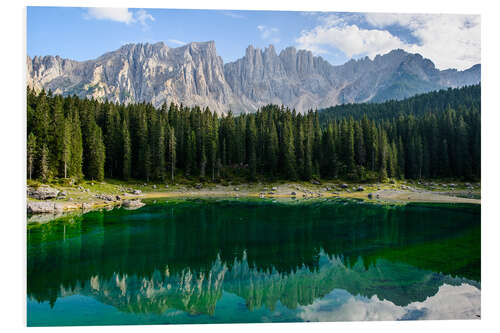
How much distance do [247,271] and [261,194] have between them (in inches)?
1045

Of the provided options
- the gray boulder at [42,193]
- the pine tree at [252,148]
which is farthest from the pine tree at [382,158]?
the gray boulder at [42,193]

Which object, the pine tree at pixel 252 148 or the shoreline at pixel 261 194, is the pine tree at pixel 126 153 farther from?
the pine tree at pixel 252 148

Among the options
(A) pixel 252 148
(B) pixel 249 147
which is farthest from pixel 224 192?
(B) pixel 249 147

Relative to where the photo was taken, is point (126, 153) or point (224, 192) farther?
point (126, 153)

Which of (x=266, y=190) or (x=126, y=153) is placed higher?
(x=126, y=153)

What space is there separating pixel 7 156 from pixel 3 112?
136 centimetres

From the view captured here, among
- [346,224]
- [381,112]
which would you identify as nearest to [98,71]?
[381,112]

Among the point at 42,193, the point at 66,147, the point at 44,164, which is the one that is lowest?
the point at 42,193

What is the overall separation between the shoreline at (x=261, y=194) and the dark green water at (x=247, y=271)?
594 cm

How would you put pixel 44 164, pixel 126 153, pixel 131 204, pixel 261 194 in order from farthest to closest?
pixel 126 153
pixel 261 194
pixel 131 204
pixel 44 164

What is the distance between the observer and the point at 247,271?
11312 millimetres

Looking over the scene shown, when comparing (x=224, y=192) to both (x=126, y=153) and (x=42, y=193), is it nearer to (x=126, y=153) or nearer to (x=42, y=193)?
(x=126, y=153)

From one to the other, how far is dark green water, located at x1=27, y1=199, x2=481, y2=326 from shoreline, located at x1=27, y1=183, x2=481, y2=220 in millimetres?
5940

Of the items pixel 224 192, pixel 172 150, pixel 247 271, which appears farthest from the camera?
pixel 172 150
